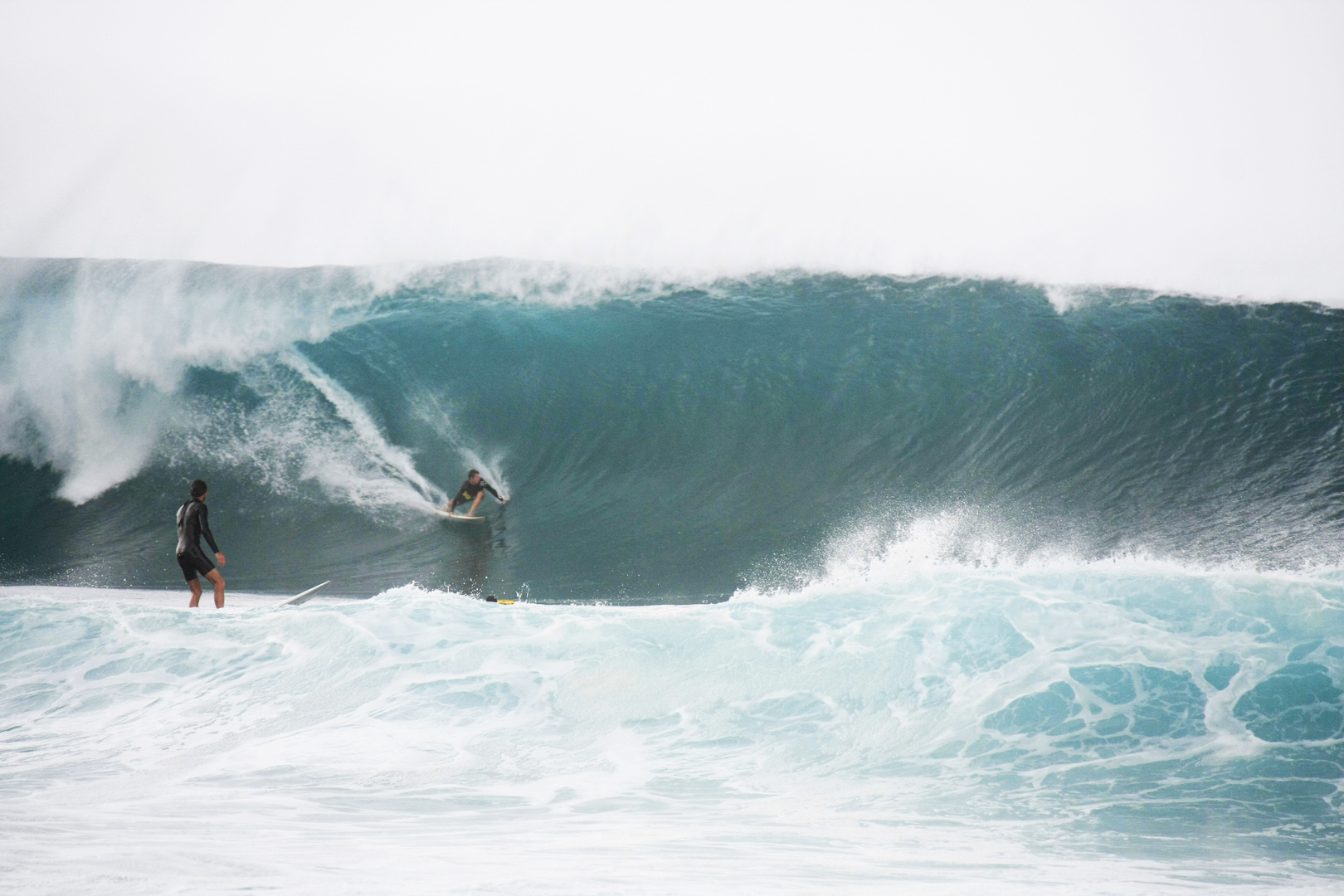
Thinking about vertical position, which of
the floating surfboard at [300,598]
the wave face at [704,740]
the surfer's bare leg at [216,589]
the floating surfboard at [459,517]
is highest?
the floating surfboard at [459,517]

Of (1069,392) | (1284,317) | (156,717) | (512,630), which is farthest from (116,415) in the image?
(1284,317)

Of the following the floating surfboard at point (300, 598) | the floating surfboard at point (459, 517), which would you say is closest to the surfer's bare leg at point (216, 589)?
the floating surfboard at point (300, 598)

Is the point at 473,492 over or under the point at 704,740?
over

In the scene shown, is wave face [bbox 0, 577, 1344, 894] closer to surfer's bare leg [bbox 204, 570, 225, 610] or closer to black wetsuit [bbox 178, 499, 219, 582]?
surfer's bare leg [bbox 204, 570, 225, 610]

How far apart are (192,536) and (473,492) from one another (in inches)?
111

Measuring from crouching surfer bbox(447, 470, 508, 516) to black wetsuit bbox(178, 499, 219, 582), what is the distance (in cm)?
253

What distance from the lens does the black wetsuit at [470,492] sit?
343 inches

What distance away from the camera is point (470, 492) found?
8773 millimetres

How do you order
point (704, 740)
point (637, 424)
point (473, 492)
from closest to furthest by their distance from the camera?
point (704, 740), point (473, 492), point (637, 424)

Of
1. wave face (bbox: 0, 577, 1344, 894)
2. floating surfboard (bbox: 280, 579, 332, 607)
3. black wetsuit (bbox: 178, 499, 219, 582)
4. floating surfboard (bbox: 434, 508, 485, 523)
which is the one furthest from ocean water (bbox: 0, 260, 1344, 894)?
black wetsuit (bbox: 178, 499, 219, 582)

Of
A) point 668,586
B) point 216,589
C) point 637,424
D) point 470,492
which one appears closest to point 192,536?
point 216,589

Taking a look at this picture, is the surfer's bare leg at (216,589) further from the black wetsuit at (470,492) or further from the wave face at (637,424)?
the black wetsuit at (470,492)

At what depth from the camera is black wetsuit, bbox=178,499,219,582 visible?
6453 millimetres

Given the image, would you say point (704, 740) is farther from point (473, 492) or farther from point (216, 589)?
point (473, 492)
